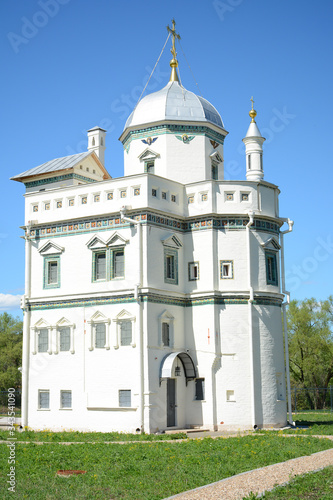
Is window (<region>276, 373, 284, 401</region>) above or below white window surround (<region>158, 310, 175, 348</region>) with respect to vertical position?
below

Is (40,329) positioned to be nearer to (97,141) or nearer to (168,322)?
(168,322)

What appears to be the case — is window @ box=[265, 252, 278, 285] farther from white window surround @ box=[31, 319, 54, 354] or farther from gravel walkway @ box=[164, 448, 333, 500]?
gravel walkway @ box=[164, 448, 333, 500]

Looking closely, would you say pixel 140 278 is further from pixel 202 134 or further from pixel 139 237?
pixel 202 134

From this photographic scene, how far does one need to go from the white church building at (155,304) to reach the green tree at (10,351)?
22.6m

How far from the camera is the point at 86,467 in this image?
1612 centimetres

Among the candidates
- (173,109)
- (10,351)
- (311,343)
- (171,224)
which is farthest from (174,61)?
(10,351)

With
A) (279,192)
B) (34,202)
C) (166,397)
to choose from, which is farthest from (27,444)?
(279,192)

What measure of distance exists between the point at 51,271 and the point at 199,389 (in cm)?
821

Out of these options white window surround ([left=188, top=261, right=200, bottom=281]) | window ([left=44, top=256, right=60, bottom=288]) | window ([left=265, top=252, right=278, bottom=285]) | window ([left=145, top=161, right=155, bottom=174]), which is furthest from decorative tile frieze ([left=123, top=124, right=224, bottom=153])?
window ([left=44, top=256, right=60, bottom=288])

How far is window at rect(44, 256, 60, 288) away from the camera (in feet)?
94.3

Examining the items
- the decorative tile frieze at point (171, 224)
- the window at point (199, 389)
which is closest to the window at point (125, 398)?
the window at point (199, 389)

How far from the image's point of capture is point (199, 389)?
2734 centimetres

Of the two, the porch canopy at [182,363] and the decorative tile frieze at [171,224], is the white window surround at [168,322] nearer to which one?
the porch canopy at [182,363]

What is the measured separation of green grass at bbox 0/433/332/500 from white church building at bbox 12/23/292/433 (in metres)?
5.45
